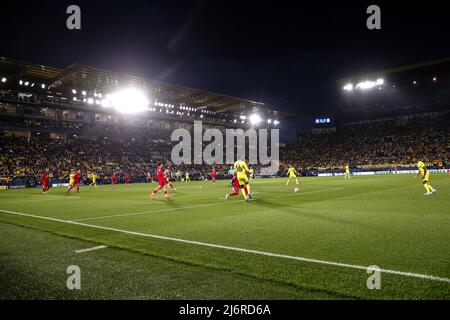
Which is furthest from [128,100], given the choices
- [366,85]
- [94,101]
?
[366,85]

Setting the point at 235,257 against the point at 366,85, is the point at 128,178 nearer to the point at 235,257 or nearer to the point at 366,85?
the point at 235,257

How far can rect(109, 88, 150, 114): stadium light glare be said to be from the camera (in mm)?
48781

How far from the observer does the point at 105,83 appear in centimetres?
4659

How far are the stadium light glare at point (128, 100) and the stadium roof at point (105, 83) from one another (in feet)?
4.77

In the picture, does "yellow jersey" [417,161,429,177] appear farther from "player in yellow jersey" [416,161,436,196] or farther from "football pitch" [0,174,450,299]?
"football pitch" [0,174,450,299]

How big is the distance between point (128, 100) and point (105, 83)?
4086mm

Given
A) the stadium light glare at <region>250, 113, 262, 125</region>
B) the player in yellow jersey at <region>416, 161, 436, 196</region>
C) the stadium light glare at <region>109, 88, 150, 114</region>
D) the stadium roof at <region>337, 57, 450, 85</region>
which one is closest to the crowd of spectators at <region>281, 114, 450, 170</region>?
the stadium light glare at <region>250, 113, 262, 125</region>

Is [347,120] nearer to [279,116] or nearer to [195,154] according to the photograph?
[279,116]

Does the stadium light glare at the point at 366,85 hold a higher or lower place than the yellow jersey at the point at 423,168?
higher

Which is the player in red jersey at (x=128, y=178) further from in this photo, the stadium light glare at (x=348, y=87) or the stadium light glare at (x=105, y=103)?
the stadium light glare at (x=348, y=87)

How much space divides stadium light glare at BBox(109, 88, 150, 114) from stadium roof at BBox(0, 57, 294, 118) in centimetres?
145

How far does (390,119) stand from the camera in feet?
235

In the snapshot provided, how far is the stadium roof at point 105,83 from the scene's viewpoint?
40062mm

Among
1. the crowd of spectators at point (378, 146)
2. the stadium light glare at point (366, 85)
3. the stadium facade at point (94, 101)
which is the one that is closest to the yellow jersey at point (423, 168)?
the stadium facade at point (94, 101)
